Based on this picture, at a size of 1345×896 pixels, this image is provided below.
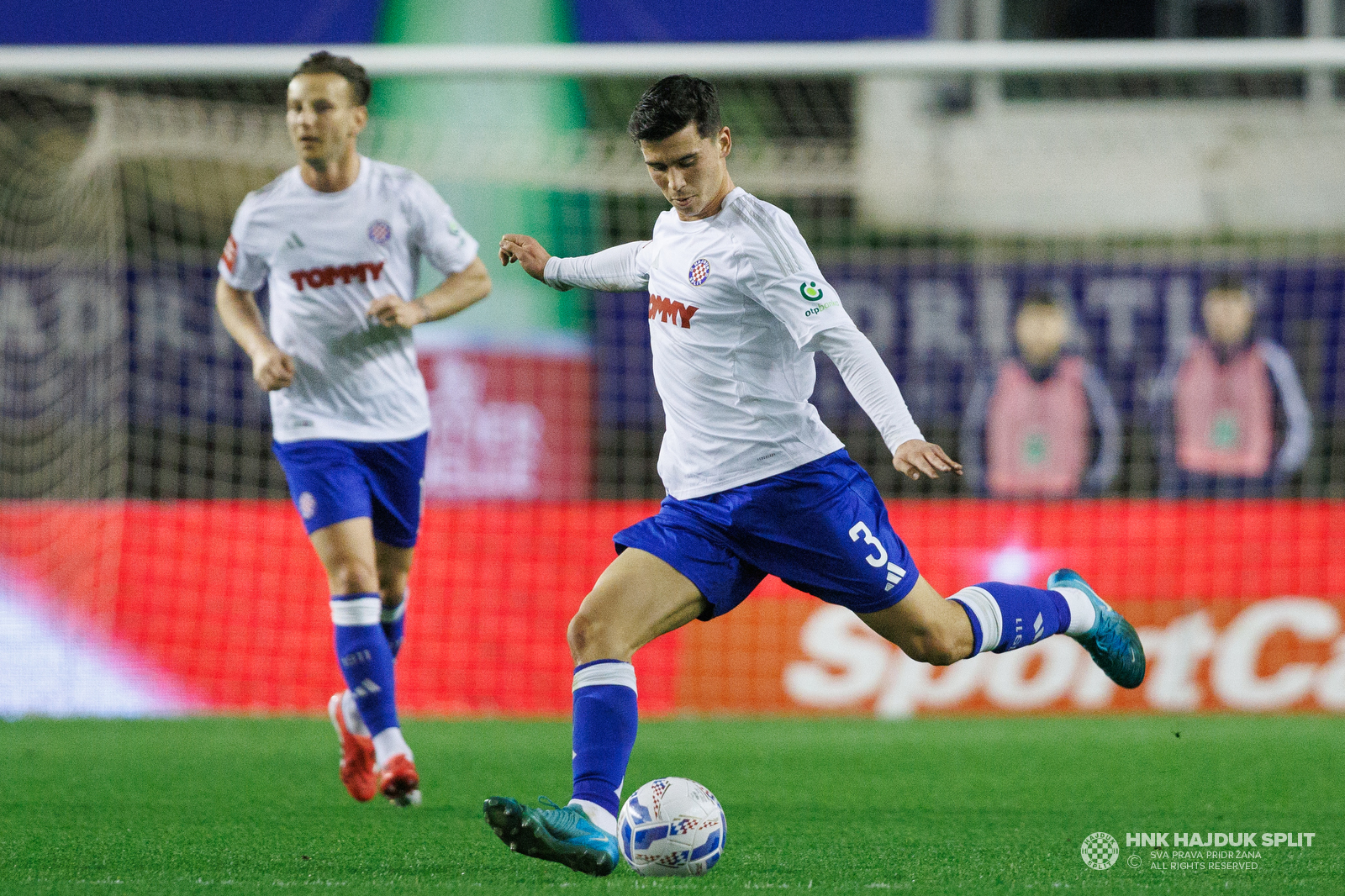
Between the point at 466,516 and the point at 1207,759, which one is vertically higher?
the point at 466,516

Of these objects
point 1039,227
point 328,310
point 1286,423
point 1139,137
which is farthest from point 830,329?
point 1139,137

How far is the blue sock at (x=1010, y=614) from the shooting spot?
438cm

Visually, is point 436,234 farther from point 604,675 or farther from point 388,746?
point 604,675

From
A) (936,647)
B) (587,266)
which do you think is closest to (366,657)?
(587,266)

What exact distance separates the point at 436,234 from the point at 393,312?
52 cm

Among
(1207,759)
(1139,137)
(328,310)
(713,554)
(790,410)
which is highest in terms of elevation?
(1139,137)

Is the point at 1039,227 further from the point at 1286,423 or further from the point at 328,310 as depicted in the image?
the point at 328,310

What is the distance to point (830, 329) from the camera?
12.7 ft

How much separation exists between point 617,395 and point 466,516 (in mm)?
2759

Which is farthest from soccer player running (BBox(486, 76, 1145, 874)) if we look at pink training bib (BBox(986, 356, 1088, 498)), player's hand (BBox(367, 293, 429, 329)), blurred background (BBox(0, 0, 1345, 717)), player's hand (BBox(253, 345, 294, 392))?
pink training bib (BBox(986, 356, 1088, 498))

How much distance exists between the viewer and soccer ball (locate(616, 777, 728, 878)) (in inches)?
150

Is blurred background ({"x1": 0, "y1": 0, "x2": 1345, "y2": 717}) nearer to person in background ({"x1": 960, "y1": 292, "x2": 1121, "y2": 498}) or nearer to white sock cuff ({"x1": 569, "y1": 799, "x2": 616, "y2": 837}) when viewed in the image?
person in background ({"x1": 960, "y1": 292, "x2": 1121, "y2": 498})

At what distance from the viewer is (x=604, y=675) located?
3877 mm

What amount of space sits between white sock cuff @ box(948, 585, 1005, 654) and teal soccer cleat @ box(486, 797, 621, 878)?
1297 millimetres
